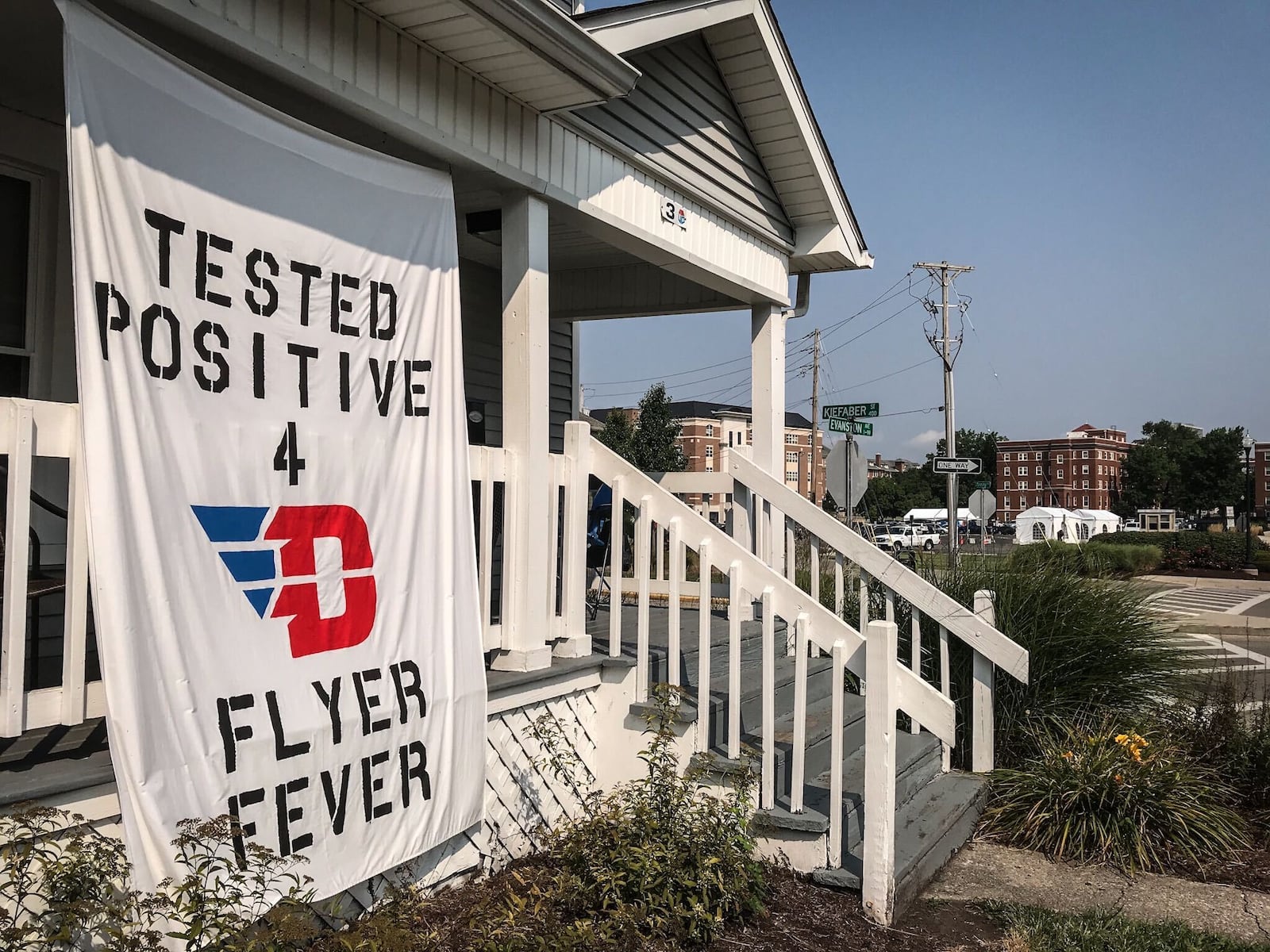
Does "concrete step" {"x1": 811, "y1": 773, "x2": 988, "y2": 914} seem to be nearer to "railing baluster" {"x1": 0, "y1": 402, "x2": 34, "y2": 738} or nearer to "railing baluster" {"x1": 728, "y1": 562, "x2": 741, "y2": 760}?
"railing baluster" {"x1": 728, "y1": 562, "x2": 741, "y2": 760}

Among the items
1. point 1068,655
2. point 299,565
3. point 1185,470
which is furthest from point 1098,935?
point 1185,470

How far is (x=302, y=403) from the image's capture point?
11.5 feet

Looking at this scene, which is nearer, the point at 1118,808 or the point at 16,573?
the point at 16,573

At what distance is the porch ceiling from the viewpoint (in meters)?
3.99

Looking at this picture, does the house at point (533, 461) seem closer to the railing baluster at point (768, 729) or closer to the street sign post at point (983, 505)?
the railing baluster at point (768, 729)

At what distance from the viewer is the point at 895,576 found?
19.5 ft

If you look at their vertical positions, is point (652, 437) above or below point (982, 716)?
above

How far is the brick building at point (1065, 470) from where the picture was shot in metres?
129

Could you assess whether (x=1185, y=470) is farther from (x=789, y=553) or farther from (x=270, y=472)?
(x=270, y=472)

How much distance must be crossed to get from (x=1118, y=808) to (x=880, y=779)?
72.9 inches

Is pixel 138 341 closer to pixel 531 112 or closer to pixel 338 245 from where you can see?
pixel 338 245

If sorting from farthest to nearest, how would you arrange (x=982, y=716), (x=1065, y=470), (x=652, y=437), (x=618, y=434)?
(x=1065, y=470) → (x=618, y=434) → (x=652, y=437) → (x=982, y=716)

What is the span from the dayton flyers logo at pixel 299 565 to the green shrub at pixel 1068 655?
4145 mm

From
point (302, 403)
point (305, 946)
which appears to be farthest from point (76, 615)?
point (305, 946)
